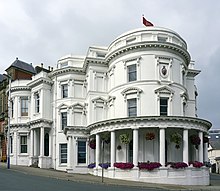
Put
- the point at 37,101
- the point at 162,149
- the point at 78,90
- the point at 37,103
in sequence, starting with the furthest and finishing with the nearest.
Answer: the point at 37,101
the point at 37,103
the point at 78,90
the point at 162,149

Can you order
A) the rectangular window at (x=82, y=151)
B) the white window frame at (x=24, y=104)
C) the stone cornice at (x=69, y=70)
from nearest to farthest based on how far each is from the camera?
the rectangular window at (x=82, y=151), the stone cornice at (x=69, y=70), the white window frame at (x=24, y=104)

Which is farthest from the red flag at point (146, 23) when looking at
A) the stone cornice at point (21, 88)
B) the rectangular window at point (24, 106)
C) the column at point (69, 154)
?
the rectangular window at point (24, 106)

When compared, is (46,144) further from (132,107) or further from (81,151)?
(132,107)

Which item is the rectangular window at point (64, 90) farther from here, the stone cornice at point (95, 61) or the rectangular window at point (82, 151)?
the rectangular window at point (82, 151)

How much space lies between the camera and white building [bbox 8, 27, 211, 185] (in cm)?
3164

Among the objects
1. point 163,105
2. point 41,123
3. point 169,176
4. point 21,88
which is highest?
point 21,88

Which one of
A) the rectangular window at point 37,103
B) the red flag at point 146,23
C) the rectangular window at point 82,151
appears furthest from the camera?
the rectangular window at point 37,103

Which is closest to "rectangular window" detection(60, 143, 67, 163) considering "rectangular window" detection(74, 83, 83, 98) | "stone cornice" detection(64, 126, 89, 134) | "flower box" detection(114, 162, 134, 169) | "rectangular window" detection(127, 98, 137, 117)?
"stone cornice" detection(64, 126, 89, 134)

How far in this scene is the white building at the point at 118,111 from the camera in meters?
31.6

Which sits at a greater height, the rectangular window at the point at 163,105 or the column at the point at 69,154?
the rectangular window at the point at 163,105

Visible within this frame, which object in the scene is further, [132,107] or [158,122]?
[132,107]

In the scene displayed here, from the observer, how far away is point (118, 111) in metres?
36.6

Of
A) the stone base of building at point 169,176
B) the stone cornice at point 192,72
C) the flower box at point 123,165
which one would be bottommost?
the stone base of building at point 169,176

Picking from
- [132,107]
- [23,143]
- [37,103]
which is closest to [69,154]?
[37,103]
